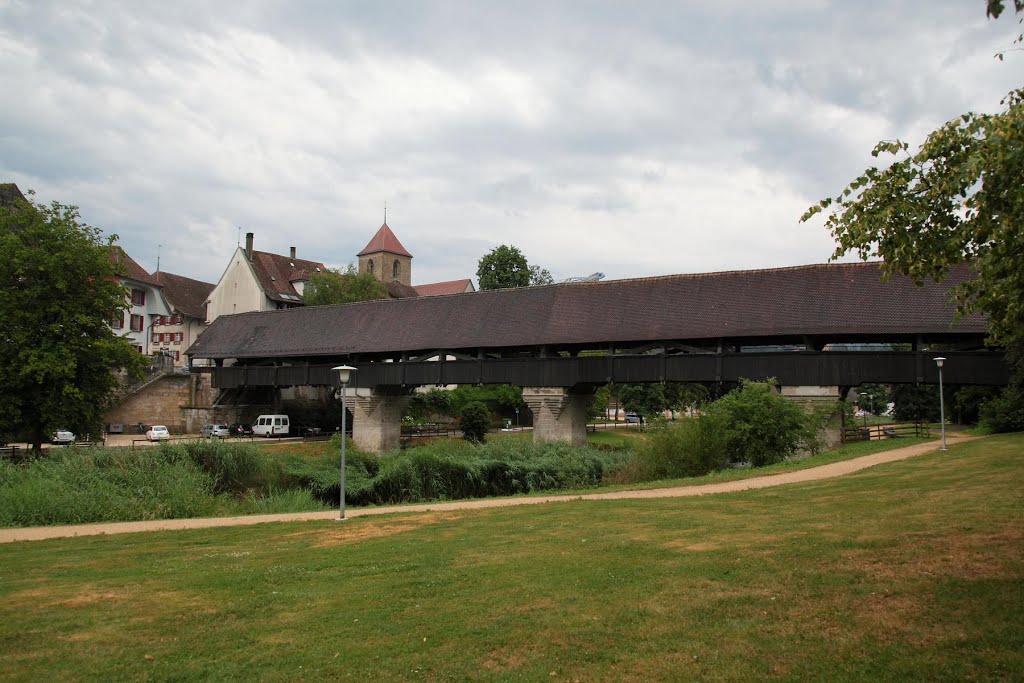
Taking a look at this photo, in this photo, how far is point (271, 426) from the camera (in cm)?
3142

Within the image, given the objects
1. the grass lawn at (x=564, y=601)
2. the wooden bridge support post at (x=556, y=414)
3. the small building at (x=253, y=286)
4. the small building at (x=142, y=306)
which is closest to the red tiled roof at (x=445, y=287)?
the small building at (x=253, y=286)

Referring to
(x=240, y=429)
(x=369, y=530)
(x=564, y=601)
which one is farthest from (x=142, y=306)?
(x=564, y=601)

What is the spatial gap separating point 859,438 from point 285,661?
2254 cm

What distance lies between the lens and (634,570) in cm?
602

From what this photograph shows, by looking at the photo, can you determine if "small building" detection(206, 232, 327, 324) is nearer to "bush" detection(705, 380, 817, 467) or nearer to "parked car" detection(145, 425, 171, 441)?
"parked car" detection(145, 425, 171, 441)

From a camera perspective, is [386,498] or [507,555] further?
[386,498]

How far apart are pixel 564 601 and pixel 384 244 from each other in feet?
→ 182

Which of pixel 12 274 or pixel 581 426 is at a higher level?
pixel 12 274

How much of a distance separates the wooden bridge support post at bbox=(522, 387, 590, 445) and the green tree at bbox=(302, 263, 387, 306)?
55.6ft

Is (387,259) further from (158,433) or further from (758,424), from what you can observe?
(758,424)

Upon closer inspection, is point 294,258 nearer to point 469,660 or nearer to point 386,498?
point 386,498

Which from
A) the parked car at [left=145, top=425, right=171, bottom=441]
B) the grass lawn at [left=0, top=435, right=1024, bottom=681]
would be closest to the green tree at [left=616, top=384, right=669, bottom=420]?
the parked car at [left=145, top=425, right=171, bottom=441]

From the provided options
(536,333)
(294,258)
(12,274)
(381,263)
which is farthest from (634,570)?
(381,263)

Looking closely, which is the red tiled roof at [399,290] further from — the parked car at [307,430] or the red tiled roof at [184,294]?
the parked car at [307,430]
